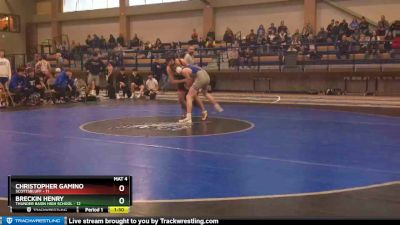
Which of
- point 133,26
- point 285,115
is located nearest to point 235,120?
point 285,115

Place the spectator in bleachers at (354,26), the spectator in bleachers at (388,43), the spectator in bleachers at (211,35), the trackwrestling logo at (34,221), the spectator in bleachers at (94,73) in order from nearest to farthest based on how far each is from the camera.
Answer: the trackwrestling logo at (34,221) → the spectator in bleachers at (388,43) → the spectator in bleachers at (94,73) → the spectator in bleachers at (354,26) → the spectator in bleachers at (211,35)

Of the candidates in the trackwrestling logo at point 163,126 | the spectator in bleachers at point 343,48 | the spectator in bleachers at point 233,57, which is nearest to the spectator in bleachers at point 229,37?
the spectator in bleachers at point 233,57

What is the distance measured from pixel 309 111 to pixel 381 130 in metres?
4.40

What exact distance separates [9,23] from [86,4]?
6.87 meters

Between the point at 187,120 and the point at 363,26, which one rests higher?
the point at 363,26

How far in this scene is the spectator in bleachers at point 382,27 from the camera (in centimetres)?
2319

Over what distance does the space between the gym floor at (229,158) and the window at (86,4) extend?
79.6 ft

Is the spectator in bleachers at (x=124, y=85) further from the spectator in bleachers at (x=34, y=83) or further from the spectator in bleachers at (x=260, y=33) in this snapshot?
the spectator in bleachers at (x=260, y=33)

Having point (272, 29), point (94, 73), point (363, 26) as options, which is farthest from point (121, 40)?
point (363, 26)

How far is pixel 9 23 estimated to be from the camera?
133 ft

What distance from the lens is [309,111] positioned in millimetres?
15078

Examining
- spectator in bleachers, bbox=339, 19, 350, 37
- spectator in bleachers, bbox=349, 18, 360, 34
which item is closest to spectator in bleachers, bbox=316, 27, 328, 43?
spectator in bleachers, bbox=339, 19, 350, 37

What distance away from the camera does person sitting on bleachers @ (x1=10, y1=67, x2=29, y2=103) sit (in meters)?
17.4

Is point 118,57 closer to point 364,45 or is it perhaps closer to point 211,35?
point 211,35
